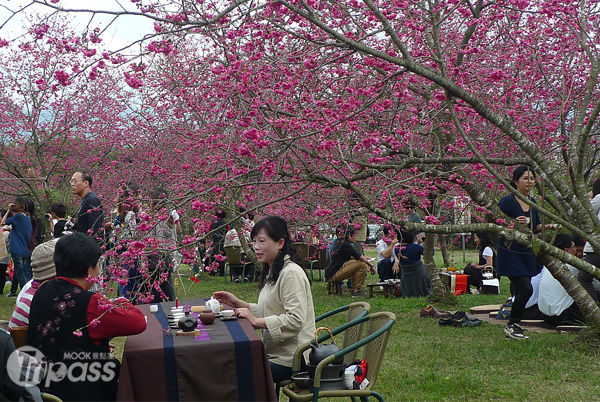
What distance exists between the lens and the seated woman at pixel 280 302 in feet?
11.2

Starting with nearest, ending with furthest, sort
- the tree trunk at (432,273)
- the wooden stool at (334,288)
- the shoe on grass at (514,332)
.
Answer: the shoe on grass at (514,332) → the tree trunk at (432,273) → the wooden stool at (334,288)

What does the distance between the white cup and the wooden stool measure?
7.49 m

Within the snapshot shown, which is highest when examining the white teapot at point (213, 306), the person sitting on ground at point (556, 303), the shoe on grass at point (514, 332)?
the white teapot at point (213, 306)

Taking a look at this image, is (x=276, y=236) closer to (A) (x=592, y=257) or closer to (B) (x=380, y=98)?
(B) (x=380, y=98)

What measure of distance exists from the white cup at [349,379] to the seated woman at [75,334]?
3.75ft

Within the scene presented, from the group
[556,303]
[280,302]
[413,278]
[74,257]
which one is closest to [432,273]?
[413,278]

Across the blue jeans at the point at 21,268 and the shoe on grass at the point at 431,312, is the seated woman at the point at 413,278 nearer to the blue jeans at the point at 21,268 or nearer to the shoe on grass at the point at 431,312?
the shoe on grass at the point at 431,312

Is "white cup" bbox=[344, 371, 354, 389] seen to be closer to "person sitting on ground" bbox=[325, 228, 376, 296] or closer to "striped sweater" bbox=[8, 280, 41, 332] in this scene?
"striped sweater" bbox=[8, 280, 41, 332]

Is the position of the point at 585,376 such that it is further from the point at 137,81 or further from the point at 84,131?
the point at 84,131

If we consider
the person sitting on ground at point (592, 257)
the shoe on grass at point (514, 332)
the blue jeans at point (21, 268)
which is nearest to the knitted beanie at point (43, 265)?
the shoe on grass at point (514, 332)

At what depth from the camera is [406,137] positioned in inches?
241

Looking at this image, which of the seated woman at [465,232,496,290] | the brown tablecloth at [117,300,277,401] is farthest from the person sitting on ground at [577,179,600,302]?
the seated woman at [465,232,496,290]

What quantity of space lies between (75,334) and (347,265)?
25.8ft

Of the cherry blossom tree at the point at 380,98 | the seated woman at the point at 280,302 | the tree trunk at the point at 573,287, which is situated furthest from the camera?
the tree trunk at the point at 573,287
